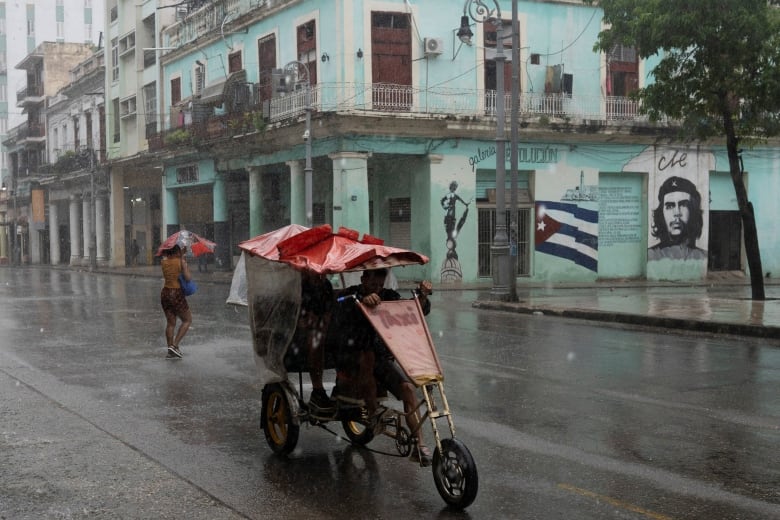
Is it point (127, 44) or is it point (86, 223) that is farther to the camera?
point (86, 223)

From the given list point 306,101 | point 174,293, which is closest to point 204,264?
point 306,101

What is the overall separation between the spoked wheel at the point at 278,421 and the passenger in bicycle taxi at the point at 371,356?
610mm

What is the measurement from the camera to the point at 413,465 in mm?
6090

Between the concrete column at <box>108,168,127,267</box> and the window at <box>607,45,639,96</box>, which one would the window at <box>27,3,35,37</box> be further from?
the window at <box>607,45,639,96</box>

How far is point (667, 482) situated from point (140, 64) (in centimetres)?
4140

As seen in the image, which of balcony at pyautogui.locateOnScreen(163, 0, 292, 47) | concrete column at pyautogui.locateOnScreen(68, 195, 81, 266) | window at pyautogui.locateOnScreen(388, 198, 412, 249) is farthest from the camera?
concrete column at pyautogui.locateOnScreen(68, 195, 81, 266)

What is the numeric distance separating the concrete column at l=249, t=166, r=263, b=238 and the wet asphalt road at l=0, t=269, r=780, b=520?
20194 mm

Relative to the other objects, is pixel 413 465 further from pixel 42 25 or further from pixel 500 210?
pixel 42 25

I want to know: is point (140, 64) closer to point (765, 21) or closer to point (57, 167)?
point (57, 167)

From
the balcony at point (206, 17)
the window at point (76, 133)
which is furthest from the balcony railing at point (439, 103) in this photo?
the window at point (76, 133)

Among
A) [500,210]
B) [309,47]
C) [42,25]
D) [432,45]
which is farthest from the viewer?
[42,25]

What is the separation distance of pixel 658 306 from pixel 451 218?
10.7 metres

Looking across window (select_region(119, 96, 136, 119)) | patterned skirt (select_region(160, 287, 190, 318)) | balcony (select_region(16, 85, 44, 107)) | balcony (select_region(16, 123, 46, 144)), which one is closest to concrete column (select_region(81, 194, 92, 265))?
window (select_region(119, 96, 136, 119))

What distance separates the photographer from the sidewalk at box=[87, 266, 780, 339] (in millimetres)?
14891
